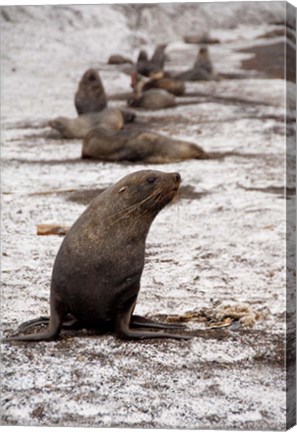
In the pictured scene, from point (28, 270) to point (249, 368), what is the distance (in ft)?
5.44

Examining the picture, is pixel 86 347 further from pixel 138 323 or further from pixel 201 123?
pixel 201 123

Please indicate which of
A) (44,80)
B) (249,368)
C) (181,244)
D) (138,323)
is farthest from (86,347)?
(44,80)

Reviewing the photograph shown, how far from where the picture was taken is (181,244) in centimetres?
684

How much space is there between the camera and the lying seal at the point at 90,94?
28.9 ft

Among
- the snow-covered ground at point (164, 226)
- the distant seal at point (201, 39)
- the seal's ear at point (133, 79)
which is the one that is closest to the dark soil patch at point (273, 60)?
→ the snow-covered ground at point (164, 226)

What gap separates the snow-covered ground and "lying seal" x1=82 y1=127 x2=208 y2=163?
0.10 metres

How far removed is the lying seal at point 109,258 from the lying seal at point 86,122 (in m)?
3.93

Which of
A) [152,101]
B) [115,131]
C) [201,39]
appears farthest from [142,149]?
[201,39]

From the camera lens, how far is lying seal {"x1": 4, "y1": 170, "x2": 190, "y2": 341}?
17.4 ft

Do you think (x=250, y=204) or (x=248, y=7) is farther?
(x=250, y=204)

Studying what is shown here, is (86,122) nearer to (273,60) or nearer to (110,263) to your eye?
(273,60)

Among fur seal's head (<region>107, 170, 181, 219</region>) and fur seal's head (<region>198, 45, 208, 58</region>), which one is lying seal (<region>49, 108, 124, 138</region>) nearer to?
fur seal's head (<region>198, 45, 208, 58</region>)

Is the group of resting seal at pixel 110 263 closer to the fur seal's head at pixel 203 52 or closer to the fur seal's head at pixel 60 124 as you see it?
the fur seal's head at pixel 203 52

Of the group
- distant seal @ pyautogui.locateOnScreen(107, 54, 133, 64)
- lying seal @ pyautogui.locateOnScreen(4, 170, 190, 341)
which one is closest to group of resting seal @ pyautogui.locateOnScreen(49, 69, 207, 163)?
distant seal @ pyautogui.locateOnScreen(107, 54, 133, 64)
